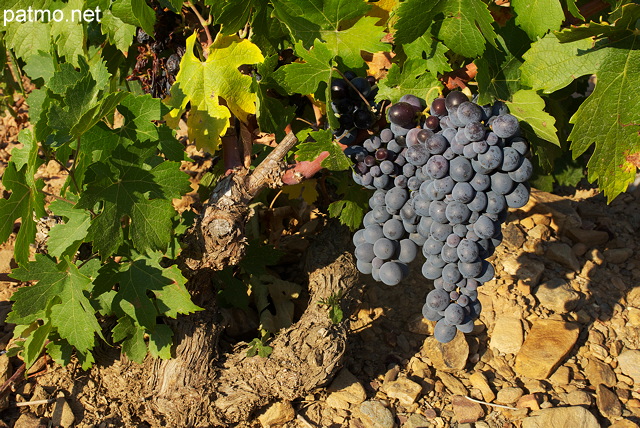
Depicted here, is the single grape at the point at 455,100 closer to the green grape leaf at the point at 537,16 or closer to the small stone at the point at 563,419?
the green grape leaf at the point at 537,16

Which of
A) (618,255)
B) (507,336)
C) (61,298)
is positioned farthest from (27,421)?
(618,255)

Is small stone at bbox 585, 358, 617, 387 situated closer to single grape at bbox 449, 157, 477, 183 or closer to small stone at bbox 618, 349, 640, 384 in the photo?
small stone at bbox 618, 349, 640, 384

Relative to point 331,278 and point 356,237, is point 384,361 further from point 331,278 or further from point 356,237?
point 356,237

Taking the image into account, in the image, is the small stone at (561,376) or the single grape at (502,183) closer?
the single grape at (502,183)

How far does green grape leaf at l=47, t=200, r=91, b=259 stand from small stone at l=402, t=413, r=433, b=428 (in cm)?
156

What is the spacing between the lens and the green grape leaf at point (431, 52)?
1978 mm

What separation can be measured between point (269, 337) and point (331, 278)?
16.2 inches

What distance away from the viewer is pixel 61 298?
2.33 meters

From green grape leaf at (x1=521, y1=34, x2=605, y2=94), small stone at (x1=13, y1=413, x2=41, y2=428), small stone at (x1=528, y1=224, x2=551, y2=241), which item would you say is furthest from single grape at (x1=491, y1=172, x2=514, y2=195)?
small stone at (x1=13, y1=413, x2=41, y2=428)

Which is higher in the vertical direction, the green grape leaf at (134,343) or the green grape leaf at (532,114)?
the green grape leaf at (532,114)

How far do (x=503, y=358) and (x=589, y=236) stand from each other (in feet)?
3.51

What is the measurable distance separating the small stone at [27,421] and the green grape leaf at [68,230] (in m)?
0.88

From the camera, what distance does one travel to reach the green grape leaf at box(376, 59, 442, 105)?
79.4 inches

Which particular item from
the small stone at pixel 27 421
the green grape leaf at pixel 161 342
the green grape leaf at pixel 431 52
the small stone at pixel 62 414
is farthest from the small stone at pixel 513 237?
the small stone at pixel 27 421
